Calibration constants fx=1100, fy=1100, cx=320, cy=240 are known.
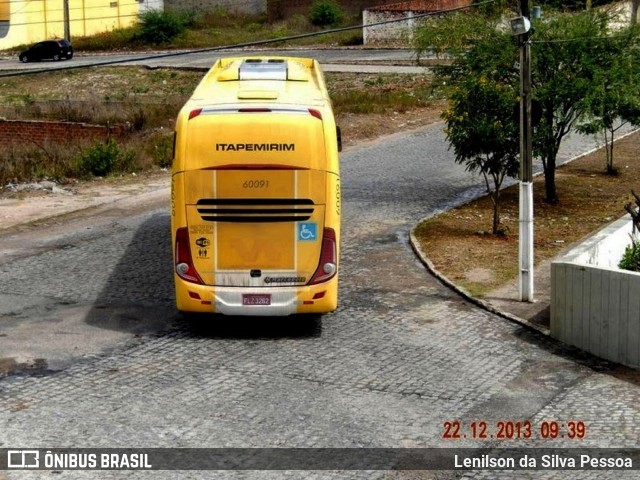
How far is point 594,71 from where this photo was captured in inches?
912

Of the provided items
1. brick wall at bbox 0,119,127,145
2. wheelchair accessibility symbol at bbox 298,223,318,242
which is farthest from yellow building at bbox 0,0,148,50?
wheelchair accessibility symbol at bbox 298,223,318,242

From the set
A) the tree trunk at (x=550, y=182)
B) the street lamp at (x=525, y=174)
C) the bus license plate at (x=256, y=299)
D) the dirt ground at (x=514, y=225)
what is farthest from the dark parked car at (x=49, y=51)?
the bus license plate at (x=256, y=299)

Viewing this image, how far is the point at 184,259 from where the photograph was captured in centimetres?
1563

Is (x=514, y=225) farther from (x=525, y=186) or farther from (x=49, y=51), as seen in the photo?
(x=49, y=51)

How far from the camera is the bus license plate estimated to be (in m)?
15.5

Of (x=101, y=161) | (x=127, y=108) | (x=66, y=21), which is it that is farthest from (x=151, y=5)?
(x=101, y=161)

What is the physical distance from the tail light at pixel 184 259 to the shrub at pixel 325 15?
2167 inches

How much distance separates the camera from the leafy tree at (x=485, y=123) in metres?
22.3

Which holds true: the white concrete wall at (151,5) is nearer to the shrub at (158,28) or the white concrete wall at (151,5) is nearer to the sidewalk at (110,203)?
Answer: the shrub at (158,28)

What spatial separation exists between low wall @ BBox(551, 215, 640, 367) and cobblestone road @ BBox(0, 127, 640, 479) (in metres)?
0.27

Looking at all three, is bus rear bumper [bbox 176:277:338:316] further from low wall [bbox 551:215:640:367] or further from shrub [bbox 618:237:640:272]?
shrub [bbox 618:237:640:272]

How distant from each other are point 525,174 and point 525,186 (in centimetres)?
25

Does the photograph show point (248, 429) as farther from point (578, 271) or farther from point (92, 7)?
point (92, 7)

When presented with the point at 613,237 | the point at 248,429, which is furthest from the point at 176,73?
the point at 248,429
